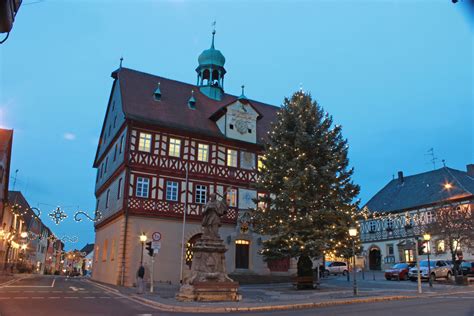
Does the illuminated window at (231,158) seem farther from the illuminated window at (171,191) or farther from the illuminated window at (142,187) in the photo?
the illuminated window at (142,187)

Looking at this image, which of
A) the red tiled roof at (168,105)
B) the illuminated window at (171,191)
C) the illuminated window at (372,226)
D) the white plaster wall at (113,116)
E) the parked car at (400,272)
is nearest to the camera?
the illuminated window at (171,191)

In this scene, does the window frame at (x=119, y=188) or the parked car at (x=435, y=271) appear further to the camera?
the parked car at (x=435, y=271)

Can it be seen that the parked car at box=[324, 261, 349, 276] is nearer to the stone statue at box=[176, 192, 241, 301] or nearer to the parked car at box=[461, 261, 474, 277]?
the parked car at box=[461, 261, 474, 277]

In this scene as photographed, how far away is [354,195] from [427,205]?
27.8m

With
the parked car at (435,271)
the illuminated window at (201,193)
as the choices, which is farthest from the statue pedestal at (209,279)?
the parked car at (435,271)

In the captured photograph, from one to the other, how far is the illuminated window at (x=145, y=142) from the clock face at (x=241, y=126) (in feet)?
24.0

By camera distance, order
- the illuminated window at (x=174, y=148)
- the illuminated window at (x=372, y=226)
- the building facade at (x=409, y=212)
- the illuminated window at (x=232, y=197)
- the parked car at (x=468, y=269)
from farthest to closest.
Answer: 1. the illuminated window at (x=372, y=226)
2. the building facade at (x=409, y=212)
3. the parked car at (x=468, y=269)
4. the illuminated window at (x=232, y=197)
5. the illuminated window at (x=174, y=148)

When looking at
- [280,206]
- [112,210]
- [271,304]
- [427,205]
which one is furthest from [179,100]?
[427,205]

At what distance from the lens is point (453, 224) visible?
3200cm

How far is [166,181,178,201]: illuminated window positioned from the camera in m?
30.0

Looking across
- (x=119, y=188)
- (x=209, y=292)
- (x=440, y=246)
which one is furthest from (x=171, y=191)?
(x=440, y=246)

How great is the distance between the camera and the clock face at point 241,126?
33875 mm

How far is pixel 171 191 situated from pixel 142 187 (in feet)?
6.97

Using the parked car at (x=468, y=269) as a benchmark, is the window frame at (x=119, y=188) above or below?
above
